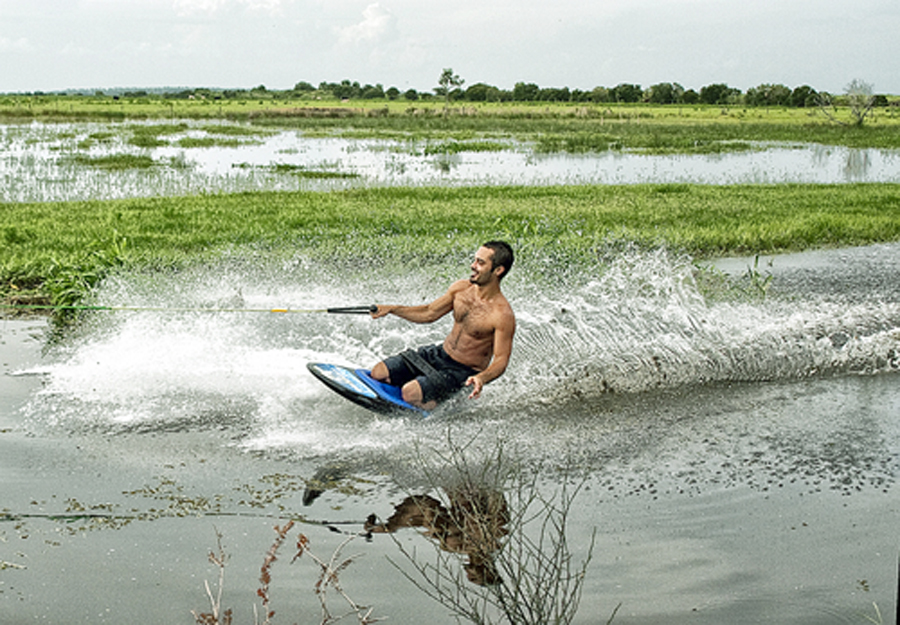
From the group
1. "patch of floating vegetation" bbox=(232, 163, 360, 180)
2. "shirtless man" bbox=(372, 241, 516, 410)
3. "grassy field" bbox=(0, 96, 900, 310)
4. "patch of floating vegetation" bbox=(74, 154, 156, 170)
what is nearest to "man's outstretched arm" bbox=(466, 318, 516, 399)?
"shirtless man" bbox=(372, 241, 516, 410)

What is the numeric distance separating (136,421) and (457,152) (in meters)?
32.3

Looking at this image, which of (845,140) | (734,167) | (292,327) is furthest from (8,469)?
(845,140)

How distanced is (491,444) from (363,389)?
102cm

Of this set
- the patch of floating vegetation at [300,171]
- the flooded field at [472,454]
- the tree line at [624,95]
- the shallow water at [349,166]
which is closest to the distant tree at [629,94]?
the tree line at [624,95]

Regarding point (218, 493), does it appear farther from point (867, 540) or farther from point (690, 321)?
point (690, 321)

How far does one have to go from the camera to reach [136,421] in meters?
7.05

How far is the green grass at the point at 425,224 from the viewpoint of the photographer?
1295cm

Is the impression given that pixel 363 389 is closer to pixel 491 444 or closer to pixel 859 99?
pixel 491 444

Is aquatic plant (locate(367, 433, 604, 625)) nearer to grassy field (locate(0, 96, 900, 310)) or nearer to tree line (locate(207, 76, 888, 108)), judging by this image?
grassy field (locate(0, 96, 900, 310))

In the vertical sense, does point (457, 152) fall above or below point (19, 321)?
above

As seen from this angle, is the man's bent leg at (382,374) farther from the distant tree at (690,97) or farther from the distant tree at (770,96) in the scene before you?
the distant tree at (690,97)

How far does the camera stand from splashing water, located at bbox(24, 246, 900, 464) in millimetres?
7043

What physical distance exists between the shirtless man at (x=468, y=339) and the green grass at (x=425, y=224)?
5.58 metres

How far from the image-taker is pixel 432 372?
674 cm
